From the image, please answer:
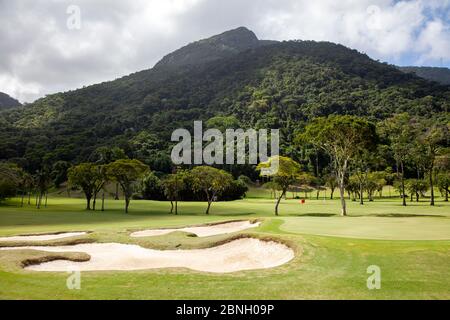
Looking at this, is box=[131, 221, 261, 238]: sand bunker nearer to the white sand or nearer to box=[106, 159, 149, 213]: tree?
the white sand

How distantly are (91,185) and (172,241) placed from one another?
182 ft

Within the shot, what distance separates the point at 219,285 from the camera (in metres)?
15.3

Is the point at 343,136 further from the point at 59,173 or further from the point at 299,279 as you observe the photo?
the point at 59,173

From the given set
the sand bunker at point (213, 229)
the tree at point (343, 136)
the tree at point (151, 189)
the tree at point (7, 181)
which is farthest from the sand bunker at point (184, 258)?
the tree at point (151, 189)

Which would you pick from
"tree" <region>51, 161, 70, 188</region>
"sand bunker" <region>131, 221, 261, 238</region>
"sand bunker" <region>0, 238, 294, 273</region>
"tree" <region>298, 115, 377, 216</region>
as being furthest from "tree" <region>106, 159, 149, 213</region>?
"tree" <region>51, 161, 70, 188</region>

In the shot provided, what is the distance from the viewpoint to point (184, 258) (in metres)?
24.0

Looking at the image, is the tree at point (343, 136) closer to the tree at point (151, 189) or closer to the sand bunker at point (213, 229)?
the sand bunker at point (213, 229)

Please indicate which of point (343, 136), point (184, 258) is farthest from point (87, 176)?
point (184, 258)

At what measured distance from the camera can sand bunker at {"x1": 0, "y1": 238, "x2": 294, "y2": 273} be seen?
21422 mm

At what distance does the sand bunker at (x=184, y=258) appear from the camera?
2142cm

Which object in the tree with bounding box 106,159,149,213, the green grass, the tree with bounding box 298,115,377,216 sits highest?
the tree with bounding box 298,115,377,216

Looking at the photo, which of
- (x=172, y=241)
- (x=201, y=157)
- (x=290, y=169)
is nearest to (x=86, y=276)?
(x=172, y=241)

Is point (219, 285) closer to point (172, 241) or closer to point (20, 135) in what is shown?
point (172, 241)

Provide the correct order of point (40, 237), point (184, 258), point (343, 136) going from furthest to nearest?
point (343, 136) < point (40, 237) < point (184, 258)
